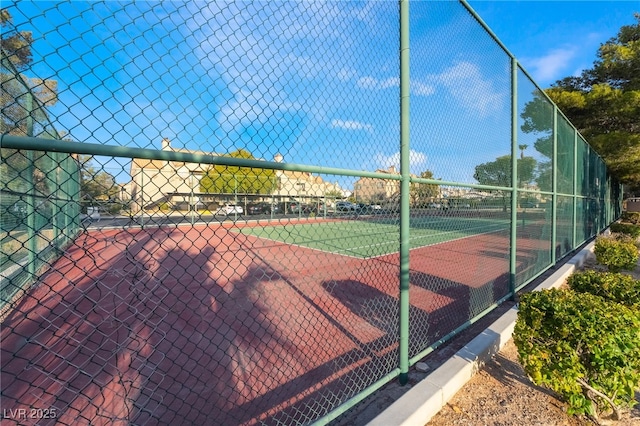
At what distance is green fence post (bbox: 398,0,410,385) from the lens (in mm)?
2590

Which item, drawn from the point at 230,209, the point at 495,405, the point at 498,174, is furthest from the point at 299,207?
the point at 498,174

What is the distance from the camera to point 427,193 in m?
3.27

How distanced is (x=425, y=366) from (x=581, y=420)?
1155 millimetres

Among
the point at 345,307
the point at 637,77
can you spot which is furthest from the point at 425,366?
the point at 637,77

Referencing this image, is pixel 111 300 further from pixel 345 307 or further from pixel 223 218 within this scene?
pixel 223 218

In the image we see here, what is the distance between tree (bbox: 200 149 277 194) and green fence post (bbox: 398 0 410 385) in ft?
3.64

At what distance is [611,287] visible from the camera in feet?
10.1

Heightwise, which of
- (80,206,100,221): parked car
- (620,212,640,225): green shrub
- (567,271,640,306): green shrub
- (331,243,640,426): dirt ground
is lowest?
(331,243,640,426): dirt ground

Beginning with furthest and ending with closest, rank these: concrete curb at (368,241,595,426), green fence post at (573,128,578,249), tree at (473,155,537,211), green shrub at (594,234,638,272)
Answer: green fence post at (573,128,578,249) < green shrub at (594,234,638,272) < tree at (473,155,537,211) < concrete curb at (368,241,595,426)

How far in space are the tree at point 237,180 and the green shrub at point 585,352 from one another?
7.68ft

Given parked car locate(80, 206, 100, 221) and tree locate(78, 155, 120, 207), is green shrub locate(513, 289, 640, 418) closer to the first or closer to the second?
tree locate(78, 155, 120, 207)

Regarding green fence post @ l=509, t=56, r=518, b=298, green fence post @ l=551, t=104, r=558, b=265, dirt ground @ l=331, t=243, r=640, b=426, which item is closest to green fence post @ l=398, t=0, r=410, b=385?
dirt ground @ l=331, t=243, r=640, b=426

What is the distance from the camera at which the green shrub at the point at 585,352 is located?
2.04 metres

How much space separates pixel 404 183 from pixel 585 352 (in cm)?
175
